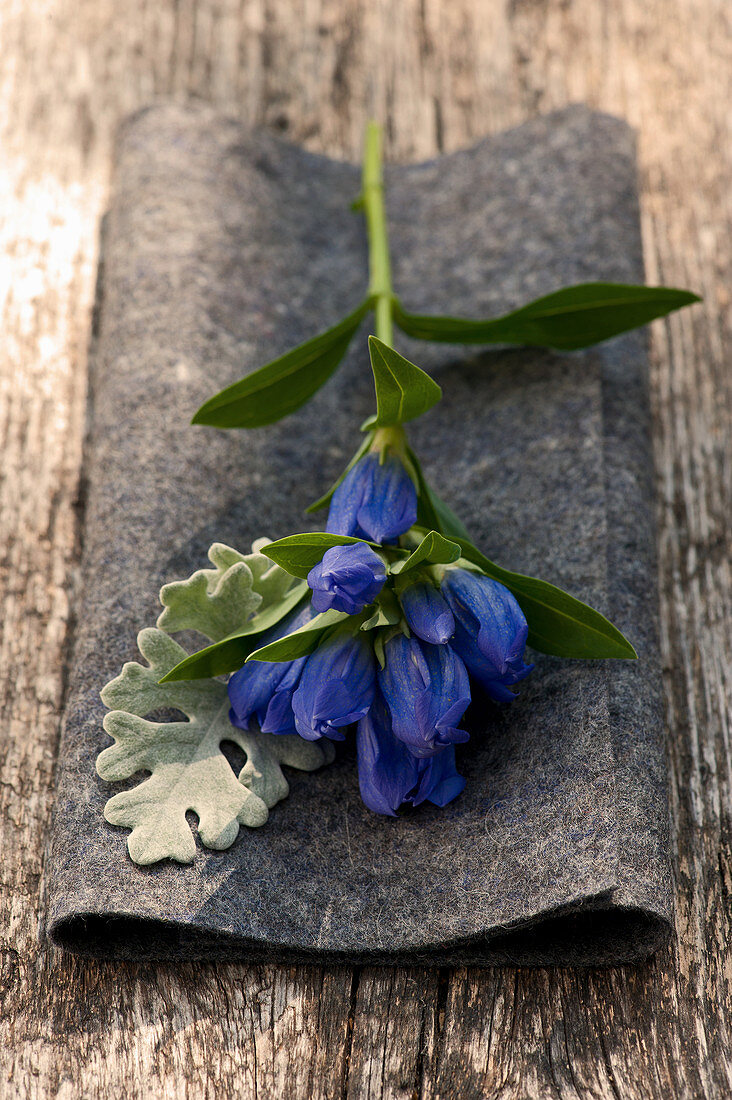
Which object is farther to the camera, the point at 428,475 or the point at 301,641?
the point at 428,475

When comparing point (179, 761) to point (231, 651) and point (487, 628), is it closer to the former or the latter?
point (231, 651)

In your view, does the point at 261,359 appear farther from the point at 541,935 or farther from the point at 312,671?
the point at 541,935

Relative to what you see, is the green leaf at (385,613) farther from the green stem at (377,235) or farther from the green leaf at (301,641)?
the green stem at (377,235)

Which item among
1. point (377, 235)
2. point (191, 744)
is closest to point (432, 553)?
point (191, 744)

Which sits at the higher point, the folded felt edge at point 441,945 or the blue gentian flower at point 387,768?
the blue gentian flower at point 387,768

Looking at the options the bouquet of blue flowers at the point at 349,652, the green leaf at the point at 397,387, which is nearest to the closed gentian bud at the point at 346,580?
the bouquet of blue flowers at the point at 349,652

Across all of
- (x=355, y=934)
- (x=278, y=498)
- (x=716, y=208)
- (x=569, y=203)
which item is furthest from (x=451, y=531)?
(x=716, y=208)

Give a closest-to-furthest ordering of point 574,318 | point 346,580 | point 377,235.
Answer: point 346,580
point 574,318
point 377,235
